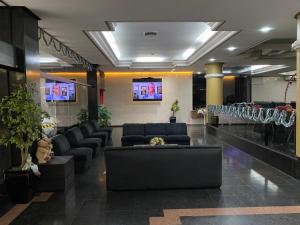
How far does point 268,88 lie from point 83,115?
1210cm

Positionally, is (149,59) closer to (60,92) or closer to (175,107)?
(175,107)

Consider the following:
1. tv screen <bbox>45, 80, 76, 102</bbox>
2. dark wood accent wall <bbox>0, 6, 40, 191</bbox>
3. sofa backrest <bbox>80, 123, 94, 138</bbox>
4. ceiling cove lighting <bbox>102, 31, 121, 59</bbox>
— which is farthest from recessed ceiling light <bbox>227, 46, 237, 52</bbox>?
dark wood accent wall <bbox>0, 6, 40, 191</bbox>

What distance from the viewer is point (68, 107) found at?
9.31 metres

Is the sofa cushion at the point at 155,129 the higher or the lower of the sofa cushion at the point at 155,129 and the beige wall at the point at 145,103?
the lower

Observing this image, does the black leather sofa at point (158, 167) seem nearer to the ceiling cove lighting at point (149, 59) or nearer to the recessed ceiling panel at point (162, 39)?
the recessed ceiling panel at point (162, 39)

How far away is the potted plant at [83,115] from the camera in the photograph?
34.7 feet

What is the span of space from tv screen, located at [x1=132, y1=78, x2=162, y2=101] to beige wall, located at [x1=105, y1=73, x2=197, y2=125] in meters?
0.29

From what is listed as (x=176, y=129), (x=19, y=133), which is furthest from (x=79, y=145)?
(x=176, y=129)

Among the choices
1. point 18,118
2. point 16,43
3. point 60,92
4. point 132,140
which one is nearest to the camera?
point 18,118

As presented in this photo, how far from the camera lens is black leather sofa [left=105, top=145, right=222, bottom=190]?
4559 millimetres

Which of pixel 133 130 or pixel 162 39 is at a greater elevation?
pixel 162 39

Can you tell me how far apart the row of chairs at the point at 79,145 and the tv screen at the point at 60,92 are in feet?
3.85

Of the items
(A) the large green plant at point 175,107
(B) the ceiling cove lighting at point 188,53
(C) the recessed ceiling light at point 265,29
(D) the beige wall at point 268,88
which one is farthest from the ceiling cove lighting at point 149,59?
(D) the beige wall at point 268,88

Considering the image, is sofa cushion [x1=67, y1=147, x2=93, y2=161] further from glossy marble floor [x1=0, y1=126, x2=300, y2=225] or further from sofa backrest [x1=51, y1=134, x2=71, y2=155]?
glossy marble floor [x1=0, y1=126, x2=300, y2=225]
